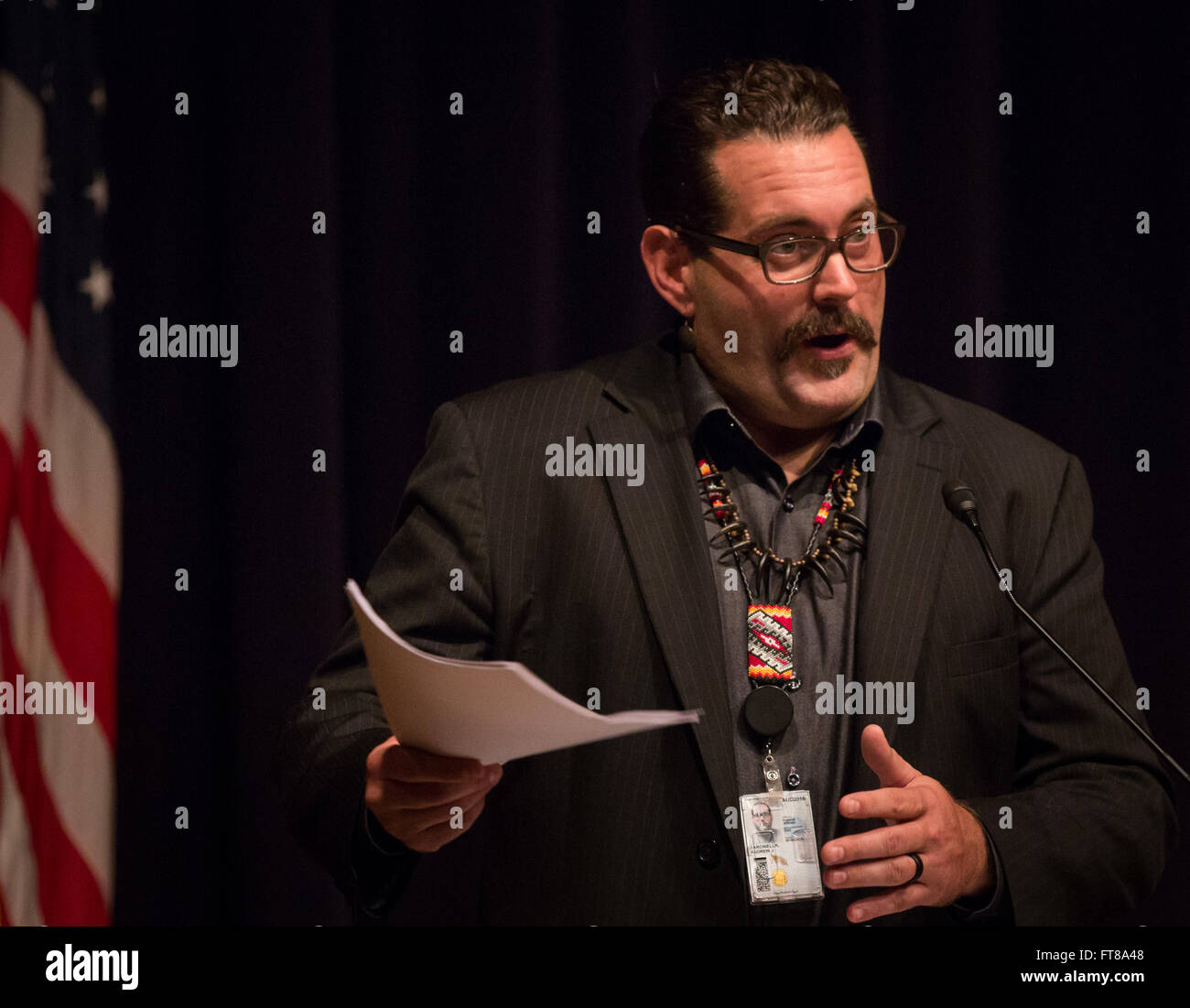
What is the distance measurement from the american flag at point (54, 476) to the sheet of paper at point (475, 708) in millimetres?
1223

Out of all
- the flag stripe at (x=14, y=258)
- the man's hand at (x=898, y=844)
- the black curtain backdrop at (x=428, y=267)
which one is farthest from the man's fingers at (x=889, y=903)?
the flag stripe at (x=14, y=258)

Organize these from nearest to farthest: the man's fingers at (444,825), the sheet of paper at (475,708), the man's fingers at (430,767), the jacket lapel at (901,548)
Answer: the sheet of paper at (475,708) → the man's fingers at (430,767) → the man's fingers at (444,825) → the jacket lapel at (901,548)

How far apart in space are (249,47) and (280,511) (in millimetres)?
882

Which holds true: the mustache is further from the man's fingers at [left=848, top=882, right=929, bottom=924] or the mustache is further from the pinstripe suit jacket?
the man's fingers at [left=848, top=882, right=929, bottom=924]

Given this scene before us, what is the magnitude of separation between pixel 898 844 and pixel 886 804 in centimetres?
5

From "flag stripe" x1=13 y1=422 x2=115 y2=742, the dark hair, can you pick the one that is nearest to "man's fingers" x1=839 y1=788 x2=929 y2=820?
the dark hair

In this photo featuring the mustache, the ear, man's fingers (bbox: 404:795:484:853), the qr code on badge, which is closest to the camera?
man's fingers (bbox: 404:795:484:853)

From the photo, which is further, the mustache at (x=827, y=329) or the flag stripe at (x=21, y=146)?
the flag stripe at (x=21, y=146)

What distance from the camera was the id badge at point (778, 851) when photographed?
4.96ft

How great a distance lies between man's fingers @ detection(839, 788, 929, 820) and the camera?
127 centimetres

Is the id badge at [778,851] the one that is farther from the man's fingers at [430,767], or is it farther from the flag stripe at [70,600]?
the flag stripe at [70,600]

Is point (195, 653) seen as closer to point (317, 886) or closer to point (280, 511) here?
point (280, 511)

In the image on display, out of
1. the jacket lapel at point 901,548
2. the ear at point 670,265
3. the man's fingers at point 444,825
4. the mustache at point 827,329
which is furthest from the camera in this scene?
the ear at point 670,265

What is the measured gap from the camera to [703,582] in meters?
1.63
